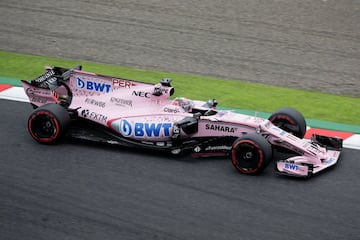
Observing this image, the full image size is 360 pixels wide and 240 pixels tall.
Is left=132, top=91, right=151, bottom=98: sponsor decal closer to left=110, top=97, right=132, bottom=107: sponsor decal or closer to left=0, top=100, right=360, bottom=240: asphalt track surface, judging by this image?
left=110, top=97, right=132, bottom=107: sponsor decal

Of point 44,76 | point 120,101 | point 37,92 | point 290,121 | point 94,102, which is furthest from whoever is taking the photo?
point 44,76

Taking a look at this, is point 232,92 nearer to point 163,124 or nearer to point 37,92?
point 163,124

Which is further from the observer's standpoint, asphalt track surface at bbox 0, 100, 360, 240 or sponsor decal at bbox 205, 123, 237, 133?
sponsor decal at bbox 205, 123, 237, 133

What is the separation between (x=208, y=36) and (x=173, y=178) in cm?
756

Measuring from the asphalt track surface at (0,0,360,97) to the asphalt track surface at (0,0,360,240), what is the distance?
1.7 inches

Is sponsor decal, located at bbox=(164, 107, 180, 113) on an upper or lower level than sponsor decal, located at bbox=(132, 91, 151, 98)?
lower

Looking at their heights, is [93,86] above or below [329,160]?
above

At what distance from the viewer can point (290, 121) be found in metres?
11.1

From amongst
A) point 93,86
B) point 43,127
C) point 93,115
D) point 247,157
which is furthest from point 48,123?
point 247,157

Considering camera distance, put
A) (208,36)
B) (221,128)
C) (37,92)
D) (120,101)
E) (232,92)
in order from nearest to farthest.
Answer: (221,128)
(120,101)
(37,92)
(232,92)
(208,36)

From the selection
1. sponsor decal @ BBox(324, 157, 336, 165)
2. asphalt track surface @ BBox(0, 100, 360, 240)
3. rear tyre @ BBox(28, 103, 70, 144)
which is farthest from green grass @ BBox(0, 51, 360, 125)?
rear tyre @ BBox(28, 103, 70, 144)

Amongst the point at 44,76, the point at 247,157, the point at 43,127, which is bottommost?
the point at 247,157

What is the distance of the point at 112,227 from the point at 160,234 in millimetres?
593

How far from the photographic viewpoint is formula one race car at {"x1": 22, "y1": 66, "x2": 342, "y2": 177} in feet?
33.3
